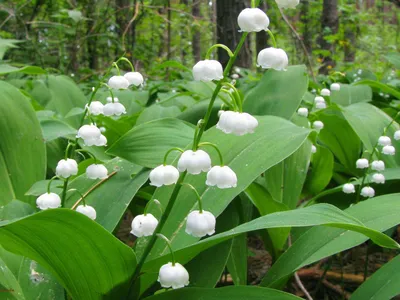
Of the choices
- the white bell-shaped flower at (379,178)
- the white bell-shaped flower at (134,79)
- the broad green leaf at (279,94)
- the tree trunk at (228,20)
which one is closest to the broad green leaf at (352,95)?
the broad green leaf at (279,94)

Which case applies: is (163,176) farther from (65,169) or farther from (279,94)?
(279,94)

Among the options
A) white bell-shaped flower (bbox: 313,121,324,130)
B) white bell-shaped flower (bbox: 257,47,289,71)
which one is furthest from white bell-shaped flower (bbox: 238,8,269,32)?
→ white bell-shaped flower (bbox: 313,121,324,130)

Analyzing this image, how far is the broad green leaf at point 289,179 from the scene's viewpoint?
1.85 m

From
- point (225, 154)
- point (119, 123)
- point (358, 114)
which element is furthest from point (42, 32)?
point (225, 154)

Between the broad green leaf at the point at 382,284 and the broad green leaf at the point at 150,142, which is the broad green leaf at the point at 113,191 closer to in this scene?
the broad green leaf at the point at 150,142

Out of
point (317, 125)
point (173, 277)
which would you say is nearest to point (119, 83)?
point (173, 277)

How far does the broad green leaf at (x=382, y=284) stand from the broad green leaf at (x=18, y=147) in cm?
118

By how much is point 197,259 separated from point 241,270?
1.09ft

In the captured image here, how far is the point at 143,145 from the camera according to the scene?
1.48 m

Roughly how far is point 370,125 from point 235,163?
1103 mm

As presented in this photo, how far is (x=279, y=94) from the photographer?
7.06ft

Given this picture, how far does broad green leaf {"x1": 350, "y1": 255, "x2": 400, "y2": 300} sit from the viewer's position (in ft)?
3.49

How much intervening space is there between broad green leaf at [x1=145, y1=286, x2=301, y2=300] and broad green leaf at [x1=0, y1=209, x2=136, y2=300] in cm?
11

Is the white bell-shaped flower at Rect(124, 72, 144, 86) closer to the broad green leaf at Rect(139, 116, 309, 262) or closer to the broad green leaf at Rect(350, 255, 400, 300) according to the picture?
the broad green leaf at Rect(139, 116, 309, 262)
